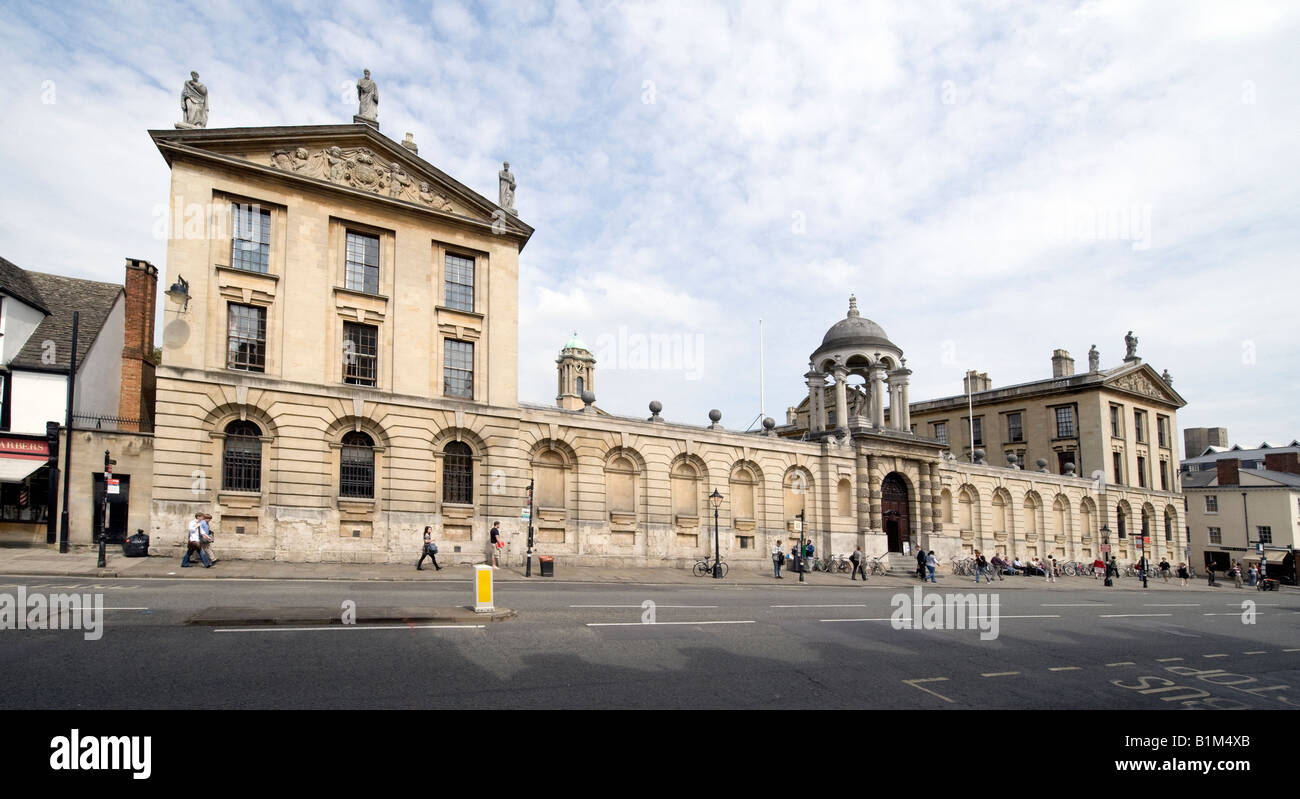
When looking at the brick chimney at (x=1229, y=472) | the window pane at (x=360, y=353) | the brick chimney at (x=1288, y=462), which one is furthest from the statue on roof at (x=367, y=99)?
the brick chimney at (x=1288, y=462)

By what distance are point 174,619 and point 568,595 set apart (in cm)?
912

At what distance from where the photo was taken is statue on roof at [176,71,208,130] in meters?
26.4

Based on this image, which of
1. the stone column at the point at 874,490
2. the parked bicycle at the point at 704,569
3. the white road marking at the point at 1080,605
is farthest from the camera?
the stone column at the point at 874,490

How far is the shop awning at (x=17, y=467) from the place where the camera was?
2644 cm

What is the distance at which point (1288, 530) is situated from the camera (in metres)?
61.5

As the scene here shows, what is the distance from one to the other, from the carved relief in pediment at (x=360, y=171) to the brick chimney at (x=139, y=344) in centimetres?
905

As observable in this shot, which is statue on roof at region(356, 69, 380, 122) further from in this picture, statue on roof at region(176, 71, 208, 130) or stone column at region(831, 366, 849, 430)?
stone column at region(831, 366, 849, 430)

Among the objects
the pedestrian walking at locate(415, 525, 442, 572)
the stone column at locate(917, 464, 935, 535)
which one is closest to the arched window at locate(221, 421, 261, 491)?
the pedestrian walking at locate(415, 525, 442, 572)

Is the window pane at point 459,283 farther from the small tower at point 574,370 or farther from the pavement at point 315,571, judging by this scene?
the small tower at point 574,370

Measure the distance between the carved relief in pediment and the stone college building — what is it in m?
0.08

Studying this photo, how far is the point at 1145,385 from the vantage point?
218ft
